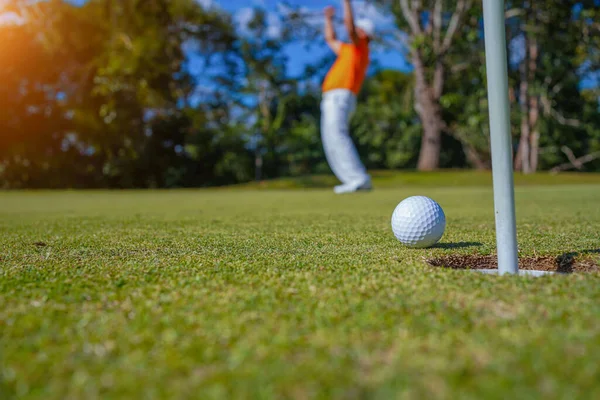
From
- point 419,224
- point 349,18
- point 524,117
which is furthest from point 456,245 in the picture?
point 524,117

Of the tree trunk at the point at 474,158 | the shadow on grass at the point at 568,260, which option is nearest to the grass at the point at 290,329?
the shadow on grass at the point at 568,260

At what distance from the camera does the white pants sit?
9.83 m

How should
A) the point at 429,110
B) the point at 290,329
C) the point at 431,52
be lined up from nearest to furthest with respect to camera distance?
the point at 290,329 < the point at 431,52 < the point at 429,110

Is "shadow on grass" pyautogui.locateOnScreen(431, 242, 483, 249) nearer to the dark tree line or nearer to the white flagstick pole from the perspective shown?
the white flagstick pole

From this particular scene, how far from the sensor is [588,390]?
38.7 inches

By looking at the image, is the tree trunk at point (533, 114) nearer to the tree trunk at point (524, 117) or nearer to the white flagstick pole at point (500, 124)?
the tree trunk at point (524, 117)

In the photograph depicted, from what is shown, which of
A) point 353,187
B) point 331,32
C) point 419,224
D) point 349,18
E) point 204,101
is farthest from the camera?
point 204,101

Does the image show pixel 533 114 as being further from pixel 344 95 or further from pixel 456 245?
pixel 456 245

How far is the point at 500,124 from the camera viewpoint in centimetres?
196

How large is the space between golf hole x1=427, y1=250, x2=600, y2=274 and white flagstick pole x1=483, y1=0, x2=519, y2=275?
464 mm

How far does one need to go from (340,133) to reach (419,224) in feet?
23.6

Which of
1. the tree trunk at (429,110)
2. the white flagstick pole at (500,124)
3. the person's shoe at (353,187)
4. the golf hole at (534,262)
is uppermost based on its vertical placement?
the tree trunk at (429,110)

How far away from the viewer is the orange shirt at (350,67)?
9555 mm

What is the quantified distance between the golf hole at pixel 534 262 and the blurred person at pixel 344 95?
7.47m
